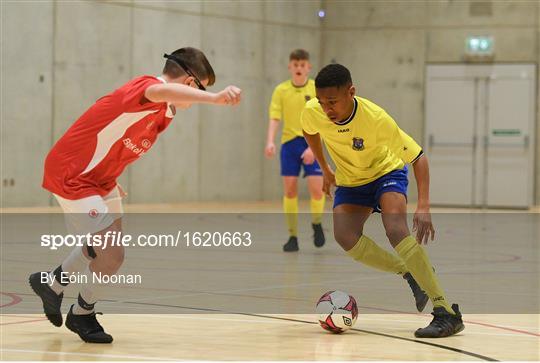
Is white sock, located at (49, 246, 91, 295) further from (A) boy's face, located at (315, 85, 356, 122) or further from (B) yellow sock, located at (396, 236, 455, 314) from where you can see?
(B) yellow sock, located at (396, 236, 455, 314)

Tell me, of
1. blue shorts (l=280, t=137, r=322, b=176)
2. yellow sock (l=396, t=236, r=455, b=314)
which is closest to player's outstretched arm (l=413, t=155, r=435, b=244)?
yellow sock (l=396, t=236, r=455, b=314)

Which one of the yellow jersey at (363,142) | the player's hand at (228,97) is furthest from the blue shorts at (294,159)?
the player's hand at (228,97)

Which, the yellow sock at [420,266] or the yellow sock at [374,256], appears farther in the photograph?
the yellow sock at [374,256]

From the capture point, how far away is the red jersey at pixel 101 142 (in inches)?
225

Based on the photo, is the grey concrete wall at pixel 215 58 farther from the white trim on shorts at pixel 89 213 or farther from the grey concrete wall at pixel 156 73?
the white trim on shorts at pixel 89 213

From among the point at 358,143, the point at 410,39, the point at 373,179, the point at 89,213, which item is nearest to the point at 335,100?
the point at 358,143

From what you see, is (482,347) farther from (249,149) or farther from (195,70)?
(249,149)

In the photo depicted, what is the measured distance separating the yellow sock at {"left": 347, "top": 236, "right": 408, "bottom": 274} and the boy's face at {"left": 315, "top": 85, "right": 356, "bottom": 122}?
0.87 m

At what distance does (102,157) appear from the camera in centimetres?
577

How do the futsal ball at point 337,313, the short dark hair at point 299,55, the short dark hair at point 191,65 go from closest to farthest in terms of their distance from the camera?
the short dark hair at point 191,65
the futsal ball at point 337,313
the short dark hair at point 299,55

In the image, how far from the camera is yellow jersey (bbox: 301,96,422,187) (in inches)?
256

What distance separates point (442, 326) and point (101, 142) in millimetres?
2246

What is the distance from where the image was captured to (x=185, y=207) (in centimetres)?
1966

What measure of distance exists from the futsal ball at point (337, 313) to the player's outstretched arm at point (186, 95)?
1632mm
